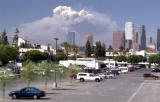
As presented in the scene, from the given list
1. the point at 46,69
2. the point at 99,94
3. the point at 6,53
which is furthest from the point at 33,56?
the point at 99,94

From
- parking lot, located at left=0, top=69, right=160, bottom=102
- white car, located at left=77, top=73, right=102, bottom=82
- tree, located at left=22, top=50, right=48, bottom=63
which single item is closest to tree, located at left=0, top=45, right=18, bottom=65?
tree, located at left=22, top=50, right=48, bottom=63

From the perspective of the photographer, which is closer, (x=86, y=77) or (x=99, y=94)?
(x=99, y=94)

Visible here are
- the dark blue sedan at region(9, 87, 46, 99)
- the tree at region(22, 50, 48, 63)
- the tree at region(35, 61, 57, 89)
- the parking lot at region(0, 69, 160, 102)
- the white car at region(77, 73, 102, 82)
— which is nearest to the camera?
the dark blue sedan at region(9, 87, 46, 99)

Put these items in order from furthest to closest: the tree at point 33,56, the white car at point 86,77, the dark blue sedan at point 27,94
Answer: the tree at point 33,56 → the white car at point 86,77 → the dark blue sedan at point 27,94

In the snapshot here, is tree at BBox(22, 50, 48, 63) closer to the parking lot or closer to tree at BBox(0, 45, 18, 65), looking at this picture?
tree at BBox(0, 45, 18, 65)

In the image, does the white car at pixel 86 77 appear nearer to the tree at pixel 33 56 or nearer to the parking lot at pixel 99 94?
the parking lot at pixel 99 94

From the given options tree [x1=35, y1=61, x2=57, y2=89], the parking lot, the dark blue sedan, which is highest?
tree [x1=35, y1=61, x2=57, y2=89]

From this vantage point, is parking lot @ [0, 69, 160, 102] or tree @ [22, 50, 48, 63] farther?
tree @ [22, 50, 48, 63]

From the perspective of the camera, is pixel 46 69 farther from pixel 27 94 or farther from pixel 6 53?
pixel 6 53

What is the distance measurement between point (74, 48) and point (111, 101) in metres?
153

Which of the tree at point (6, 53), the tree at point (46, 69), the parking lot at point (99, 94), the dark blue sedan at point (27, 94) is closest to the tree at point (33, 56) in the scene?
the tree at point (6, 53)

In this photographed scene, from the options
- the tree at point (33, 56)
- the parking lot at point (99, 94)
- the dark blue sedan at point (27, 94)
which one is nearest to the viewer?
the dark blue sedan at point (27, 94)

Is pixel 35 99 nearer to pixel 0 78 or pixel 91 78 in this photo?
pixel 0 78

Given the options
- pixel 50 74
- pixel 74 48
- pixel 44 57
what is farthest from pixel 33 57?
pixel 50 74
